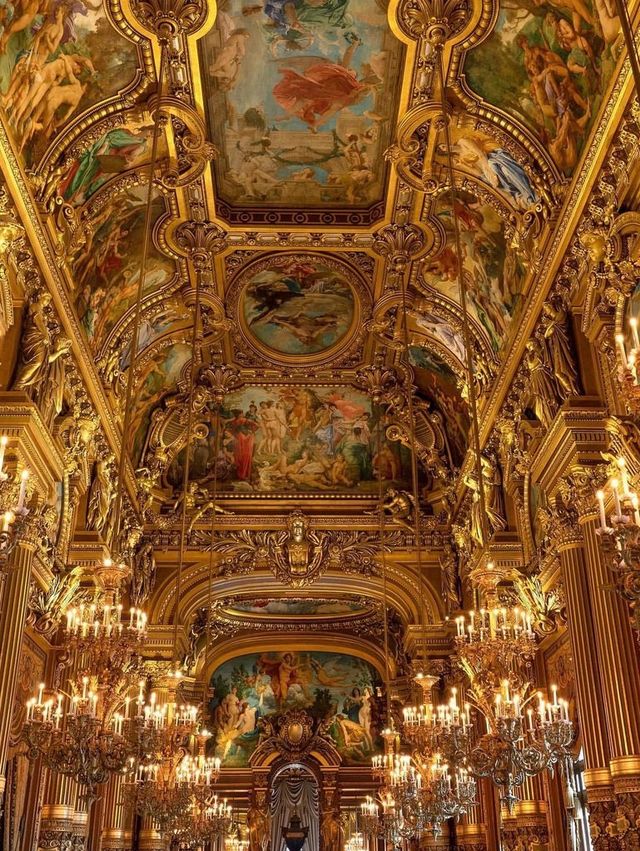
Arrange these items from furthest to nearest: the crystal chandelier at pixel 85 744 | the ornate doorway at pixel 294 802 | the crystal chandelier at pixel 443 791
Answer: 1. the ornate doorway at pixel 294 802
2. the crystal chandelier at pixel 443 791
3. the crystal chandelier at pixel 85 744

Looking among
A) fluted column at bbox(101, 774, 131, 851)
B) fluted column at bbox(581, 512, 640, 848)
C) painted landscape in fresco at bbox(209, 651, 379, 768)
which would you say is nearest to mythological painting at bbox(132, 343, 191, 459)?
fluted column at bbox(101, 774, 131, 851)

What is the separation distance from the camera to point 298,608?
2711 centimetres

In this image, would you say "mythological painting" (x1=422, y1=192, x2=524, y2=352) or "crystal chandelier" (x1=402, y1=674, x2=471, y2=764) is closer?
"crystal chandelier" (x1=402, y1=674, x2=471, y2=764)

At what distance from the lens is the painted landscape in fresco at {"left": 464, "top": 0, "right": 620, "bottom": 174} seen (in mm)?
9555

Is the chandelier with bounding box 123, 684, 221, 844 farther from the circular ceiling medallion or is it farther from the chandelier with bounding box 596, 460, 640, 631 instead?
the chandelier with bounding box 596, 460, 640, 631

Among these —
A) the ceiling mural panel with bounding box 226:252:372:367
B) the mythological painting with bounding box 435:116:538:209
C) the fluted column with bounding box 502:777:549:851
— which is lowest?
the fluted column with bounding box 502:777:549:851

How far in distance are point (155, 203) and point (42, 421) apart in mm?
4612

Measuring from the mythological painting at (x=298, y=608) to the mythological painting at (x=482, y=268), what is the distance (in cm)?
1253

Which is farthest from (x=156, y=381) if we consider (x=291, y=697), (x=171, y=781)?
(x=291, y=697)

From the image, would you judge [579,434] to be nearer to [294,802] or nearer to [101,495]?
[101,495]

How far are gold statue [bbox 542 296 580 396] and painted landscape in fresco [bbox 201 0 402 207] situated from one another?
3413 millimetres

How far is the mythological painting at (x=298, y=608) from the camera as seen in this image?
85.7 feet

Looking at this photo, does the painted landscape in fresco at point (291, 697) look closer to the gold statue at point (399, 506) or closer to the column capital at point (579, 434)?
the gold statue at point (399, 506)

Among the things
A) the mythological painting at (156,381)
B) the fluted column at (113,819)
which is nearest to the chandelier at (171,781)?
the fluted column at (113,819)
